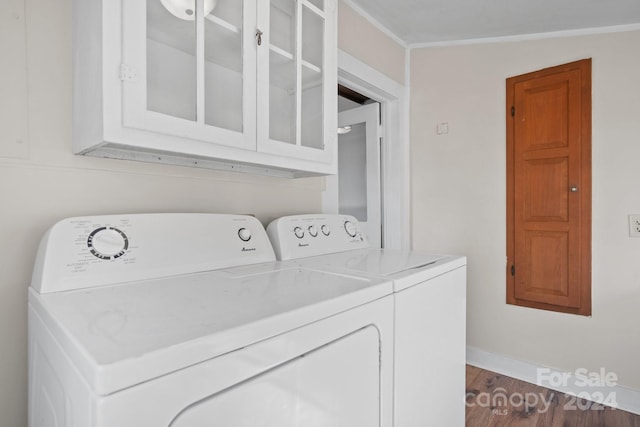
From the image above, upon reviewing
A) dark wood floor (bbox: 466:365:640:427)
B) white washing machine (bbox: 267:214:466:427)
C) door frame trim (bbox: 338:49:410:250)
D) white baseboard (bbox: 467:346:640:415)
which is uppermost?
door frame trim (bbox: 338:49:410:250)

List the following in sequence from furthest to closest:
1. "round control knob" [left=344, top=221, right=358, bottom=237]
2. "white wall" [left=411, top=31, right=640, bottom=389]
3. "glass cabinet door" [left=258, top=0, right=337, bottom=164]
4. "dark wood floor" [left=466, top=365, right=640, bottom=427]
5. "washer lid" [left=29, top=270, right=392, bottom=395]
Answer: "white wall" [left=411, top=31, right=640, bottom=389] < "dark wood floor" [left=466, top=365, right=640, bottom=427] < "round control knob" [left=344, top=221, right=358, bottom=237] < "glass cabinet door" [left=258, top=0, right=337, bottom=164] < "washer lid" [left=29, top=270, right=392, bottom=395]

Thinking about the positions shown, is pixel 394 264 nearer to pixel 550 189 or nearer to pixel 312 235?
pixel 312 235

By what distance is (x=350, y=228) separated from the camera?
1.79 m

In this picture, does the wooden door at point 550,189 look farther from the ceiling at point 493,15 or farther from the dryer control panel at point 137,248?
A: the dryer control panel at point 137,248

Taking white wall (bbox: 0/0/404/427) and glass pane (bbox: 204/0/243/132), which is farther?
glass pane (bbox: 204/0/243/132)

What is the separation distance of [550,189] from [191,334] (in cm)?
242

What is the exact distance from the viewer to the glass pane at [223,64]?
3.61 ft

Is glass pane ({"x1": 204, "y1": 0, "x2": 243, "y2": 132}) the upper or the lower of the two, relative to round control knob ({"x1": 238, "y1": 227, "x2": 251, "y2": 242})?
upper

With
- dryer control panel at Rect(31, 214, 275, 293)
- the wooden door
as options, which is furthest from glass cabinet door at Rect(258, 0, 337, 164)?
the wooden door

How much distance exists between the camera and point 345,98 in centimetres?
287

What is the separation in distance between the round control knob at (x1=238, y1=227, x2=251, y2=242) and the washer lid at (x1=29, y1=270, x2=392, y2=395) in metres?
0.27

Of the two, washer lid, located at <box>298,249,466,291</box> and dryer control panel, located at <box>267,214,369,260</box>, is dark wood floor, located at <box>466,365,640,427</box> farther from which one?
dryer control panel, located at <box>267,214,369,260</box>

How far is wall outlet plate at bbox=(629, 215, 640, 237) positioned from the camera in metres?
1.95

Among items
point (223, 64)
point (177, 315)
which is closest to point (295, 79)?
point (223, 64)
